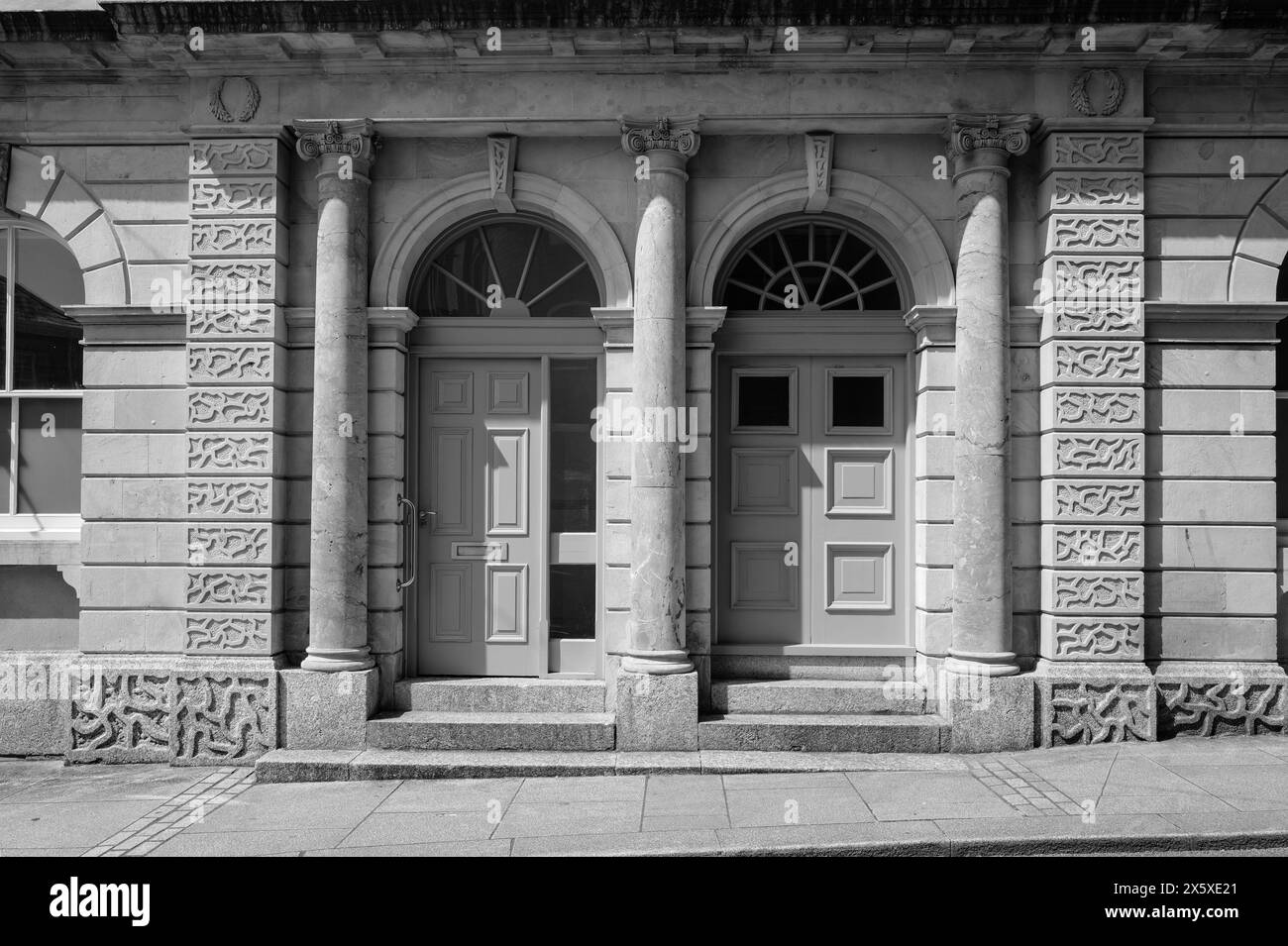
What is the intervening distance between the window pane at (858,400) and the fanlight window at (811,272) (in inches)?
24.5

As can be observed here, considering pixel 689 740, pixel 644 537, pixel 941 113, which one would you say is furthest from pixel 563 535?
pixel 941 113

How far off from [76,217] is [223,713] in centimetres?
437

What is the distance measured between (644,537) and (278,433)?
124 inches

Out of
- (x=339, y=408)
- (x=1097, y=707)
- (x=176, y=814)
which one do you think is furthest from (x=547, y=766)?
(x=1097, y=707)

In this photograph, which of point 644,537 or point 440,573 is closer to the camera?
point 644,537

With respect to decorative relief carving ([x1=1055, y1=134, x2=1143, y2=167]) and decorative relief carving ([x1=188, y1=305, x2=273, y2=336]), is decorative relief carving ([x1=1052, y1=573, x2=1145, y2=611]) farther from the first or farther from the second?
decorative relief carving ([x1=188, y1=305, x2=273, y2=336])

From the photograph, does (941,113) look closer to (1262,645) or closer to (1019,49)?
(1019,49)

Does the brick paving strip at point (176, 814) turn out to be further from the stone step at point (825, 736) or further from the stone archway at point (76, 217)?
the stone archway at point (76, 217)

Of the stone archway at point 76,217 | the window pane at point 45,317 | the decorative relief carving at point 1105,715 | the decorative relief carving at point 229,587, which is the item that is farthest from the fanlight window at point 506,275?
the decorative relief carving at point 1105,715

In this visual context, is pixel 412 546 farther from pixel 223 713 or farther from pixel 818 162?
pixel 818 162

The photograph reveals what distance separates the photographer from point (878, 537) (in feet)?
29.3

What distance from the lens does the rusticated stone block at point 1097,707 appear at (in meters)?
8.17

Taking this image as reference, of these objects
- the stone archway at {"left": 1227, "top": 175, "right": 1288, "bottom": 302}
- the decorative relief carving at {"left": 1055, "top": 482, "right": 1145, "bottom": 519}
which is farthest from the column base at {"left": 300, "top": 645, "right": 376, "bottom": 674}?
the stone archway at {"left": 1227, "top": 175, "right": 1288, "bottom": 302}

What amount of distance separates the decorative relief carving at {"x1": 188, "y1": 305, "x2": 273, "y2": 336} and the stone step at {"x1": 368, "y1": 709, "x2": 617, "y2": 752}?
335 cm
